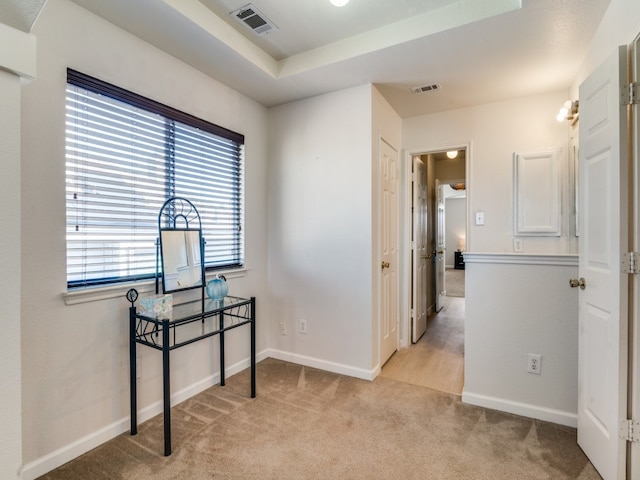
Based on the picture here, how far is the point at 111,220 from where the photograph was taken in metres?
1.99

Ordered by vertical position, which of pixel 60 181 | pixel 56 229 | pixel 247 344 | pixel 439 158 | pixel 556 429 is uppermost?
pixel 439 158

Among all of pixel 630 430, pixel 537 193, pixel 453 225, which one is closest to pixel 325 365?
pixel 630 430

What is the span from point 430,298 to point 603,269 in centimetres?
334

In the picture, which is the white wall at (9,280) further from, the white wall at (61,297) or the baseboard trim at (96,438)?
the white wall at (61,297)

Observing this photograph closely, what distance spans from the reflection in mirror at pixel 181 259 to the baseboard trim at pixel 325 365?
1245 millimetres

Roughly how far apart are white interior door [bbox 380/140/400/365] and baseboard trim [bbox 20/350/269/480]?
1.64 metres

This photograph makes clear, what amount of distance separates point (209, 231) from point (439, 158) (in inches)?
159

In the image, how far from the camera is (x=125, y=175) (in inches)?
81.2

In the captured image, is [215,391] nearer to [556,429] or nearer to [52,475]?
[52,475]

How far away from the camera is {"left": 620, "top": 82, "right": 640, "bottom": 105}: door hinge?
1501 mm

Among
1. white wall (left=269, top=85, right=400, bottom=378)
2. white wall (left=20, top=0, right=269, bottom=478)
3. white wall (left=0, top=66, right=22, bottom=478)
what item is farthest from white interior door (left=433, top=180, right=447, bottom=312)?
white wall (left=0, top=66, right=22, bottom=478)

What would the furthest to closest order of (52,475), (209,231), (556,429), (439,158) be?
(439,158) < (209,231) < (556,429) < (52,475)

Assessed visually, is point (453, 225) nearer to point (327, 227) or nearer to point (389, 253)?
point (389, 253)

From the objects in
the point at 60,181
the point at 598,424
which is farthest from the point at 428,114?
the point at 60,181
